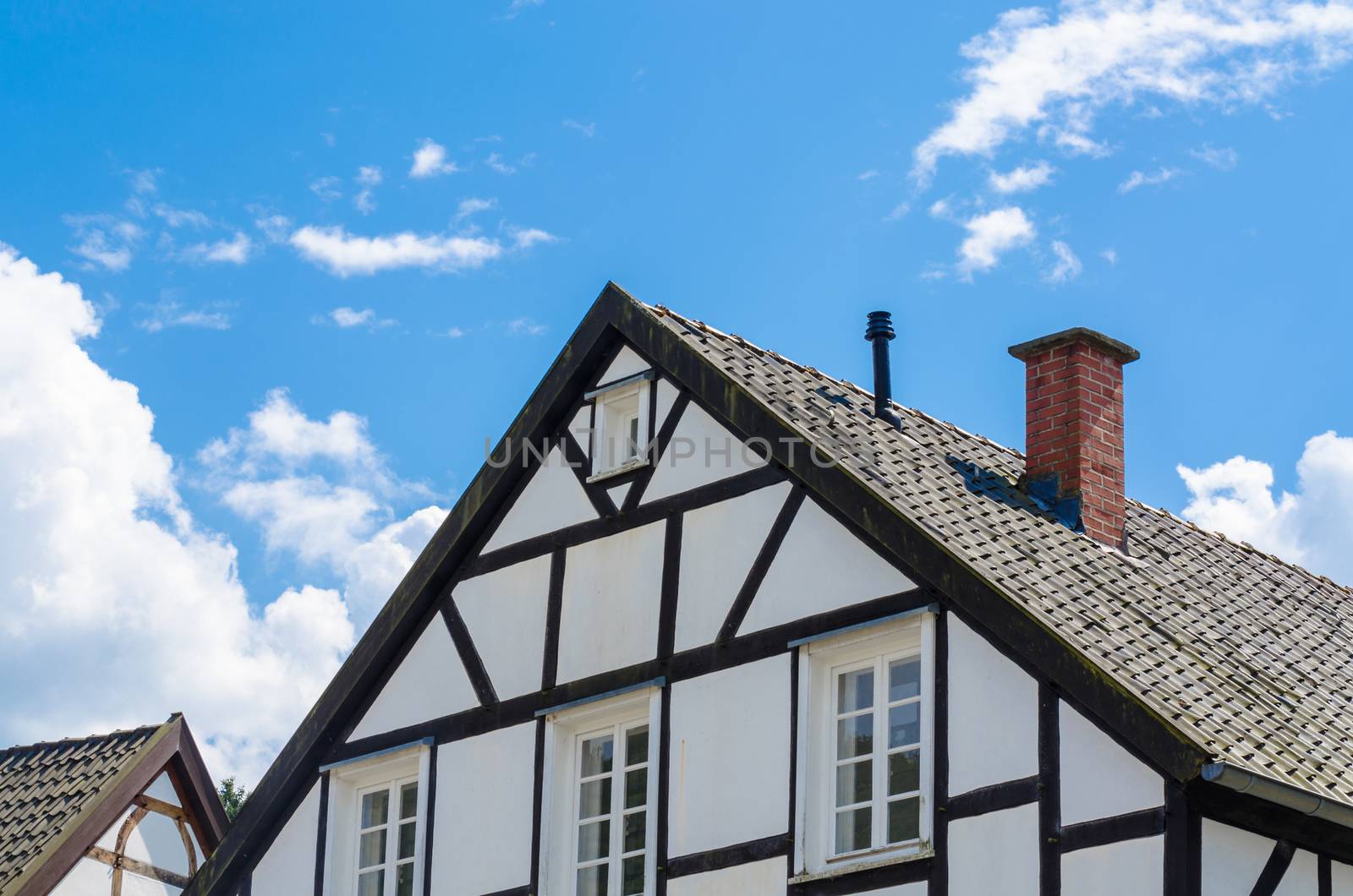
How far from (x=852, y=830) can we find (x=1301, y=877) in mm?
2893

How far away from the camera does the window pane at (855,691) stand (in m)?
14.4

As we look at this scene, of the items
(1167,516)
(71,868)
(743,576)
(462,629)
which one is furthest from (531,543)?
(71,868)

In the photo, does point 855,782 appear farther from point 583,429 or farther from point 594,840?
point 583,429

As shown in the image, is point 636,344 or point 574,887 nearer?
point 574,887

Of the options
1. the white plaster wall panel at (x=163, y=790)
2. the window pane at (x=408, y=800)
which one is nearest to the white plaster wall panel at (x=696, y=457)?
the window pane at (x=408, y=800)

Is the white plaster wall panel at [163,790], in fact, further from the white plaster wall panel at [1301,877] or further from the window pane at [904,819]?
the white plaster wall panel at [1301,877]

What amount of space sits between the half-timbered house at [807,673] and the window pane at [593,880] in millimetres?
38

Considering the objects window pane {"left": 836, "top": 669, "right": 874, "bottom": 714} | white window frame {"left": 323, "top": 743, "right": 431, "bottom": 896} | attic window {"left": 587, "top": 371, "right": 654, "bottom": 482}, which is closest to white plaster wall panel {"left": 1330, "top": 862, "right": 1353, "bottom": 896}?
window pane {"left": 836, "top": 669, "right": 874, "bottom": 714}

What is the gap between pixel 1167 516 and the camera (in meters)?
18.3

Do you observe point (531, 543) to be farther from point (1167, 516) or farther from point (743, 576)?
point (1167, 516)

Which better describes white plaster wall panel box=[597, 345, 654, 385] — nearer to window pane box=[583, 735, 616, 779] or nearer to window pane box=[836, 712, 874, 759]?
window pane box=[583, 735, 616, 779]

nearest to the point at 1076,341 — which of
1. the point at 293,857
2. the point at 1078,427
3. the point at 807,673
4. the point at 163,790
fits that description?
the point at 1078,427

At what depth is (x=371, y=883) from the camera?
671 inches

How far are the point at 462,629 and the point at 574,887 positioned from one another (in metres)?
2.64
